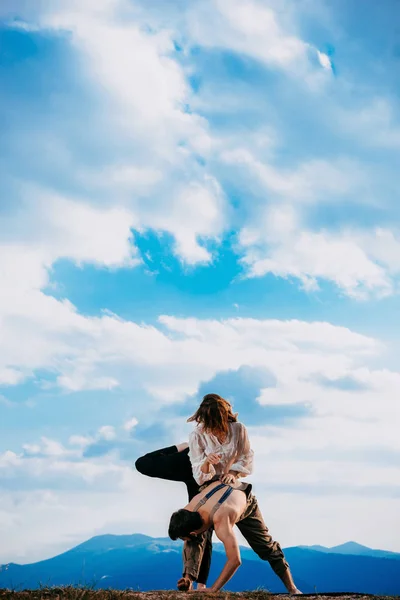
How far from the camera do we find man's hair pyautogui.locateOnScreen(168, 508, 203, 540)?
947cm

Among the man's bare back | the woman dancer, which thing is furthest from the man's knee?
the man's bare back

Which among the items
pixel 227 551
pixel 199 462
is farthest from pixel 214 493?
pixel 227 551

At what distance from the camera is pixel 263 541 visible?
11008 mm

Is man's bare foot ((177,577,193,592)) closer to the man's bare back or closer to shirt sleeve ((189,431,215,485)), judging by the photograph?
the man's bare back

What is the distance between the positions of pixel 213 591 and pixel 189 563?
0.63 meters

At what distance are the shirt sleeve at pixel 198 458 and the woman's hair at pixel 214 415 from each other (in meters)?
0.24

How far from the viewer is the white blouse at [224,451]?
10148mm

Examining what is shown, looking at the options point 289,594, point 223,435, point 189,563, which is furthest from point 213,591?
point 223,435

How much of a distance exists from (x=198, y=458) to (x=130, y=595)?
2.07 m

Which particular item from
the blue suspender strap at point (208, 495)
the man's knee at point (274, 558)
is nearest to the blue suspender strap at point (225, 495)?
the blue suspender strap at point (208, 495)

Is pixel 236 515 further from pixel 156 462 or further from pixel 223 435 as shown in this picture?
pixel 156 462

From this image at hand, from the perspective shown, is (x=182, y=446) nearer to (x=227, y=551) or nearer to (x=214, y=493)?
(x=214, y=493)

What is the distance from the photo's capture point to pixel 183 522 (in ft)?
31.0

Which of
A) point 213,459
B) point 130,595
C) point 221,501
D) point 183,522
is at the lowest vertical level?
point 130,595
